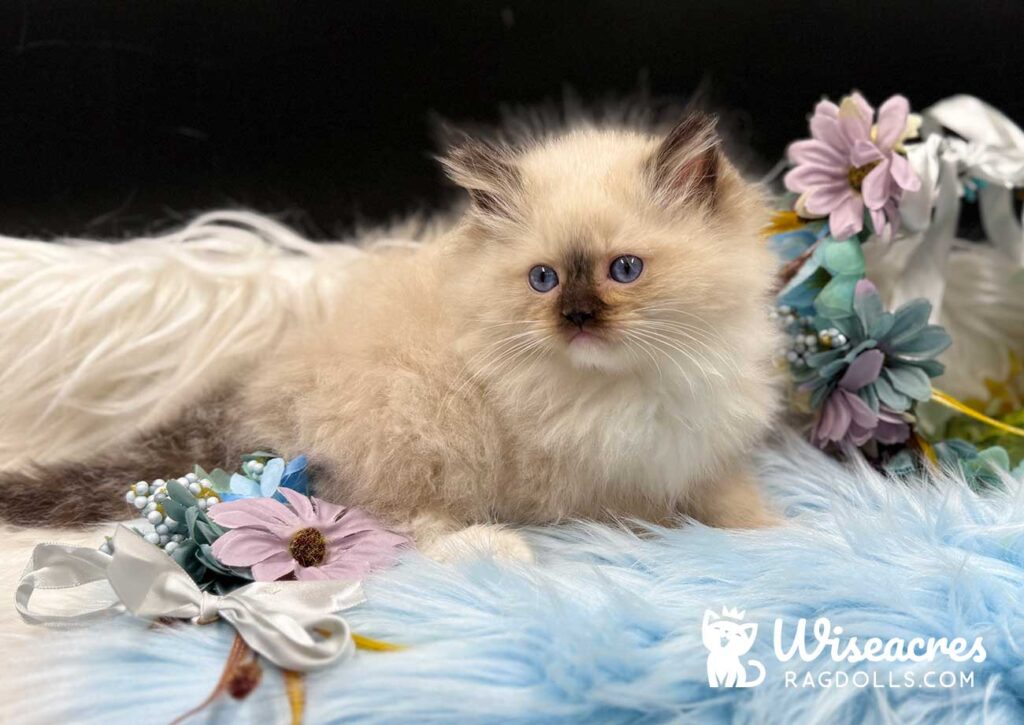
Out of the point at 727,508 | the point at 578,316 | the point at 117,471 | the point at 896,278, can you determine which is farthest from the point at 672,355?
the point at 117,471

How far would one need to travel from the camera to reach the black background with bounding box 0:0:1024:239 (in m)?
1.72

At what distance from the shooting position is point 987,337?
5.18 feet

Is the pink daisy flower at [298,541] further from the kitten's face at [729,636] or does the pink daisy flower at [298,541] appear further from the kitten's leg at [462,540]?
the kitten's face at [729,636]

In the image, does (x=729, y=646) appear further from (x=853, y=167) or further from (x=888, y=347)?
(x=853, y=167)

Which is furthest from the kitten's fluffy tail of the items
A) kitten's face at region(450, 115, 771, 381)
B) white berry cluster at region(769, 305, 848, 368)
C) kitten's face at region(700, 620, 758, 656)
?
white berry cluster at region(769, 305, 848, 368)

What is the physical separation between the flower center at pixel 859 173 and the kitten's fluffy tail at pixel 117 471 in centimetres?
101

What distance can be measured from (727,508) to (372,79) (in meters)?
1.14

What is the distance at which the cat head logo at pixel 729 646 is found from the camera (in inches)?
32.9

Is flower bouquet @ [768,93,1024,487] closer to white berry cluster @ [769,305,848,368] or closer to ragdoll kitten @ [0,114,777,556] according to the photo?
white berry cluster @ [769,305,848,368]

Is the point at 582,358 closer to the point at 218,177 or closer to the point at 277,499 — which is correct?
the point at 277,499

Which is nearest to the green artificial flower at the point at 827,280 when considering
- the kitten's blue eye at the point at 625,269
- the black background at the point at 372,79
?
the kitten's blue eye at the point at 625,269

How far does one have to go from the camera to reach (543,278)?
1059 millimetres

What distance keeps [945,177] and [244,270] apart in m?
1.18

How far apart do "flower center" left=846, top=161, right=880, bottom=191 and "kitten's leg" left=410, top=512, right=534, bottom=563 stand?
0.75 metres
